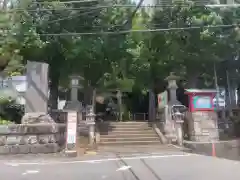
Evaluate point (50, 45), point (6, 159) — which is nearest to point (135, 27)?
point (50, 45)

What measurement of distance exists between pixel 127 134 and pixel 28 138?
19.5ft

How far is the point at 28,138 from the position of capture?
42.7 ft

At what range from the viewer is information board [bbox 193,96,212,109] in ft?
53.7

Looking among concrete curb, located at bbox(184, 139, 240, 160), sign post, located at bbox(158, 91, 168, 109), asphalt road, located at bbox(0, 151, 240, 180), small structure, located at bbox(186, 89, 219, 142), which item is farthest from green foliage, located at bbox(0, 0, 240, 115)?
asphalt road, located at bbox(0, 151, 240, 180)

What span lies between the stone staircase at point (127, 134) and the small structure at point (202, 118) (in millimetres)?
1944

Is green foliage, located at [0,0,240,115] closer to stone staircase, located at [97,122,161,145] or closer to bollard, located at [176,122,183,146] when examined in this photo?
stone staircase, located at [97,122,161,145]

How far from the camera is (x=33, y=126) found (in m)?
13.0

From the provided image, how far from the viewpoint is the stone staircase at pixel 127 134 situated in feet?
53.9

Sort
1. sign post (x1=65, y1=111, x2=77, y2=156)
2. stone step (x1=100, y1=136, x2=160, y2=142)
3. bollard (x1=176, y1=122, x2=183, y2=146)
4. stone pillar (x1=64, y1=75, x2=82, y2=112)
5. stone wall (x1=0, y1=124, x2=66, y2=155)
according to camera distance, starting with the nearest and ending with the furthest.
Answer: sign post (x1=65, y1=111, x2=77, y2=156)
stone wall (x1=0, y1=124, x2=66, y2=155)
bollard (x1=176, y1=122, x2=183, y2=146)
stone step (x1=100, y1=136, x2=160, y2=142)
stone pillar (x1=64, y1=75, x2=82, y2=112)

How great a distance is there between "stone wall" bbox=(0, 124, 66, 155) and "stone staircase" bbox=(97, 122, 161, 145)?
11.3ft

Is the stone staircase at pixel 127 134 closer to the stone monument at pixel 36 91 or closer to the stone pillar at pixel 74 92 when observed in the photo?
the stone pillar at pixel 74 92

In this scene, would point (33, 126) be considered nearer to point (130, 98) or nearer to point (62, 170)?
point (62, 170)

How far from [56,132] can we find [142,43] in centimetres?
985

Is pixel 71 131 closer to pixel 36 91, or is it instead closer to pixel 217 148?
pixel 36 91
